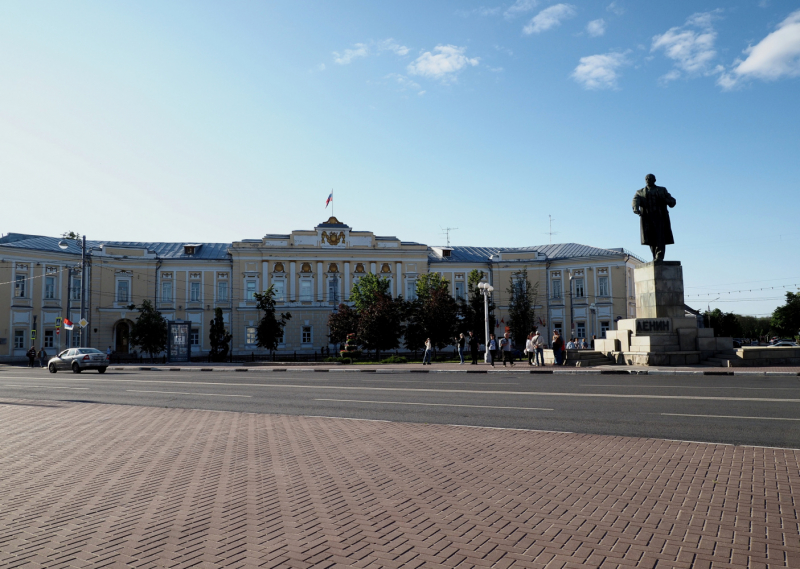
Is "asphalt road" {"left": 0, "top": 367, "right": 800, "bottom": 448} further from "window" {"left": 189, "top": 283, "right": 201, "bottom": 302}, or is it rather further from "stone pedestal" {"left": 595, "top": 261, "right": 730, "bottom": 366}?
"window" {"left": 189, "top": 283, "right": 201, "bottom": 302}

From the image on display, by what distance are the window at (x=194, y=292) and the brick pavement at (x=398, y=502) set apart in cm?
5428

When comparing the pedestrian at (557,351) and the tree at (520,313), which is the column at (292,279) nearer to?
the tree at (520,313)

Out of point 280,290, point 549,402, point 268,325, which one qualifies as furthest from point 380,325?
point 549,402

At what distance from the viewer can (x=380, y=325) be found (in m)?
47.2

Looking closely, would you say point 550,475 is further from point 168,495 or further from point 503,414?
point 503,414

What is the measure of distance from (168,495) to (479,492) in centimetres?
323

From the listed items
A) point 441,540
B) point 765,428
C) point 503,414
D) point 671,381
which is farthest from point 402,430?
point 671,381

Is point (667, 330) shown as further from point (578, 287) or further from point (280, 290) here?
point (280, 290)

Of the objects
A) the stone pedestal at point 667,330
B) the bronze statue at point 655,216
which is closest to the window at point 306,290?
the stone pedestal at point 667,330

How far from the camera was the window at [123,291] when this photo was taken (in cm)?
5869

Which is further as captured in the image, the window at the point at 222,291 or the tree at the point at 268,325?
the window at the point at 222,291

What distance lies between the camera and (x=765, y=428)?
351 inches

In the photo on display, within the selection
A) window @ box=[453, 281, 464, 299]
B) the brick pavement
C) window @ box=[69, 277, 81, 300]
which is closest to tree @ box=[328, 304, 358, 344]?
window @ box=[453, 281, 464, 299]

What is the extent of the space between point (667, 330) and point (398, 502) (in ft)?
70.6
